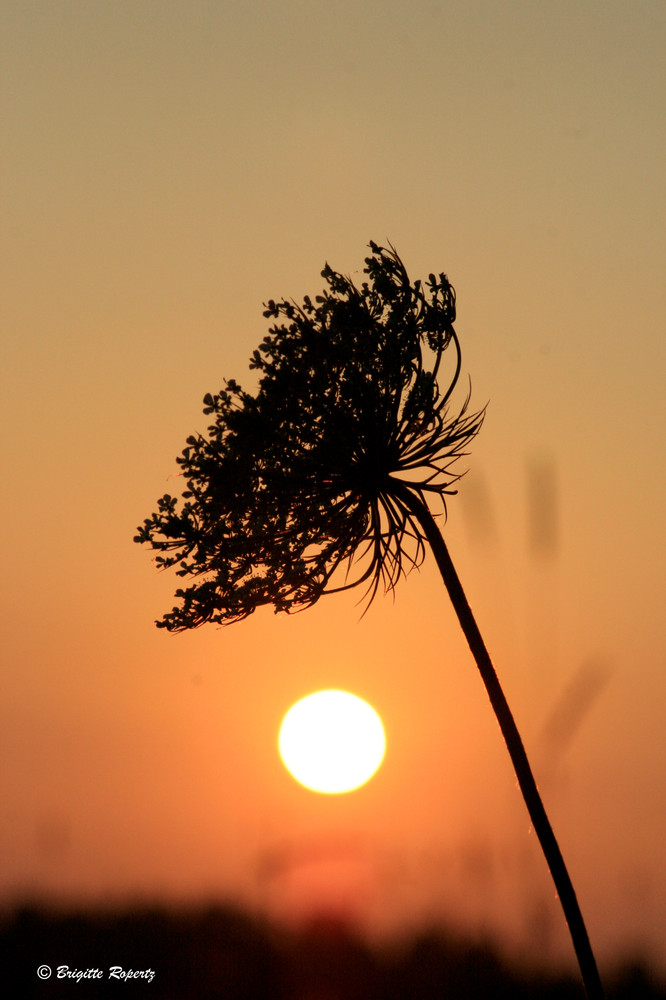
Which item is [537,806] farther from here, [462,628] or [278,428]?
[278,428]

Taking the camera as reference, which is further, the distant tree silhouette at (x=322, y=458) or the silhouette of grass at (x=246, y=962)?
the silhouette of grass at (x=246, y=962)

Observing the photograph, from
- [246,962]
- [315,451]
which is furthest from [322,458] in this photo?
[246,962]

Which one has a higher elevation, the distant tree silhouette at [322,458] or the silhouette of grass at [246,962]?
the distant tree silhouette at [322,458]

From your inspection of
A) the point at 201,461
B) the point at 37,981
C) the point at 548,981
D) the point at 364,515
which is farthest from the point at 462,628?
the point at 37,981

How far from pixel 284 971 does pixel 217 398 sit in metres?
70.9

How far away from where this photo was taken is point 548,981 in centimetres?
7250

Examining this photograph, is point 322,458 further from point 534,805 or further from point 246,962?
point 246,962

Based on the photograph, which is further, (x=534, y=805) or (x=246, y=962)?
(x=246, y=962)

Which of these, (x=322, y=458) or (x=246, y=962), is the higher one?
(x=322, y=458)

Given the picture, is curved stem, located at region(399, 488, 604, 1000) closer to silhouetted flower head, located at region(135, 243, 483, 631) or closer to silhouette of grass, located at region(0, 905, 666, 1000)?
silhouetted flower head, located at region(135, 243, 483, 631)

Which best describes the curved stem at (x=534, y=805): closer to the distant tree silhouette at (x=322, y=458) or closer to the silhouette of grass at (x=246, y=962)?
the distant tree silhouette at (x=322, y=458)

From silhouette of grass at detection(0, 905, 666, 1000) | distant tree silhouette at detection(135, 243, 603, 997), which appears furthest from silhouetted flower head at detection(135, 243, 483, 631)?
silhouette of grass at detection(0, 905, 666, 1000)

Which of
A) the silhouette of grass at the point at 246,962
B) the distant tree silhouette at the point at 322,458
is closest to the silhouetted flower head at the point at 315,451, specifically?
the distant tree silhouette at the point at 322,458

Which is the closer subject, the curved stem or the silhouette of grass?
the curved stem
